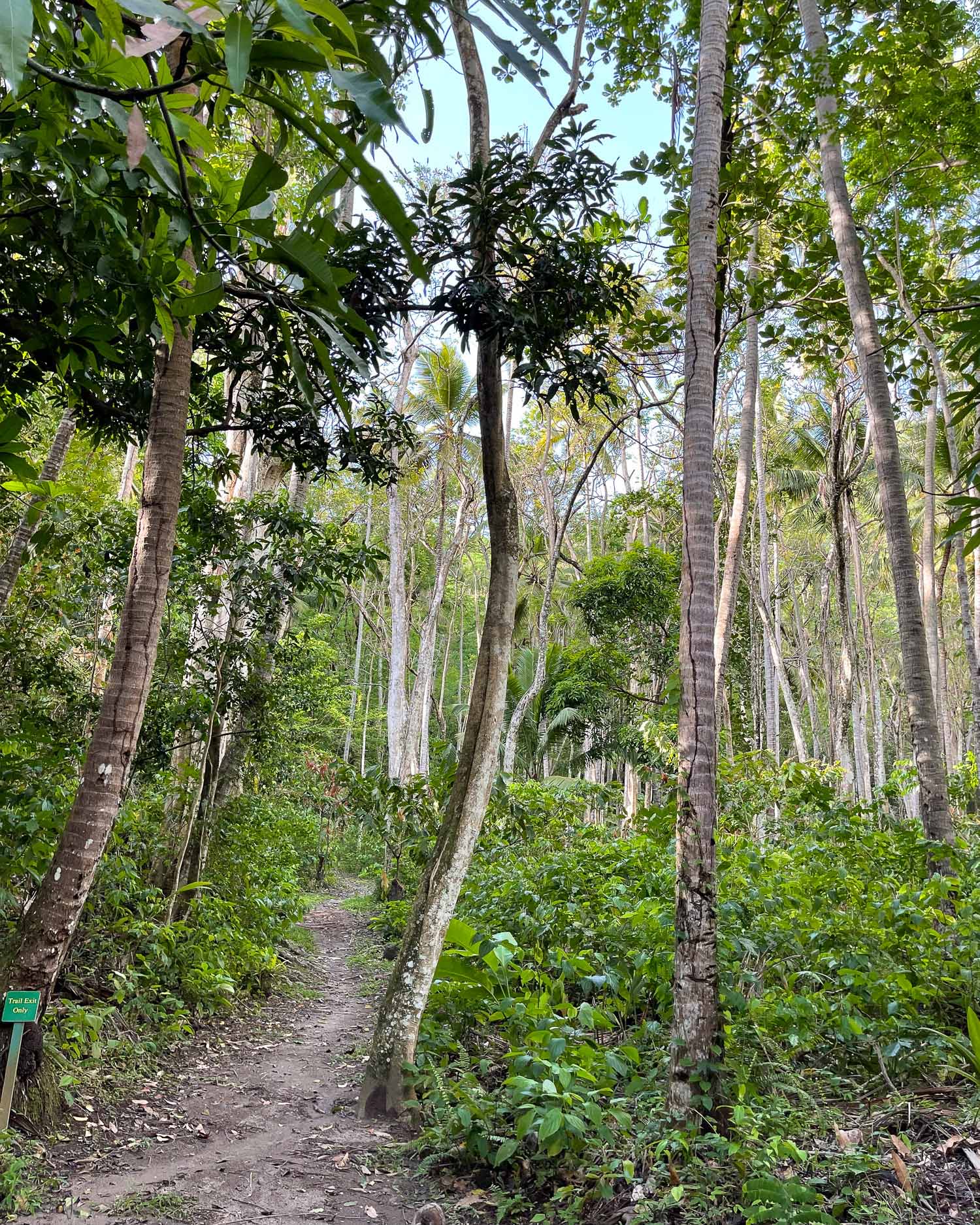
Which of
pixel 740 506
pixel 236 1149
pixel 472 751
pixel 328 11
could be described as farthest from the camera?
pixel 740 506

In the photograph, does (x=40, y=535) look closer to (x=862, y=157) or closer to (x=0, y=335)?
(x=0, y=335)

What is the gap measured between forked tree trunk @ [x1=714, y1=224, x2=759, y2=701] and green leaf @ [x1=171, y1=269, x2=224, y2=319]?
22.5ft

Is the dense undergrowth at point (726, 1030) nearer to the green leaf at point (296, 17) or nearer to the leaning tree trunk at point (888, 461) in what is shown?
the leaning tree trunk at point (888, 461)

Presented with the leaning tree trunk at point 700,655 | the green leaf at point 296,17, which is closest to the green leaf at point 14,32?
the green leaf at point 296,17

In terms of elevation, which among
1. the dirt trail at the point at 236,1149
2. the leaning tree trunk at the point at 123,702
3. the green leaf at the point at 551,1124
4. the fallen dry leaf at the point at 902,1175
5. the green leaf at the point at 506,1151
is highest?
the leaning tree trunk at the point at 123,702

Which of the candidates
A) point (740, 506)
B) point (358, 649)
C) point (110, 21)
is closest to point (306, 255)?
point (110, 21)

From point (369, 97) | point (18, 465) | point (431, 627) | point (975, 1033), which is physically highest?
point (431, 627)

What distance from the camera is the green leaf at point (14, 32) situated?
667 mm

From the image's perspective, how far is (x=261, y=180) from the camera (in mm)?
951

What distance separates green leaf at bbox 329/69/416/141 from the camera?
828mm

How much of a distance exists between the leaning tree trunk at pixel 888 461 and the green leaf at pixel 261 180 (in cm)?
475

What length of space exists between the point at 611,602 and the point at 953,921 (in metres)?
10.9

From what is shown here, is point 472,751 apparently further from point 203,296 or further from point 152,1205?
point 203,296

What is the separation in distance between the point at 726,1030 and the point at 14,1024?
2806mm
